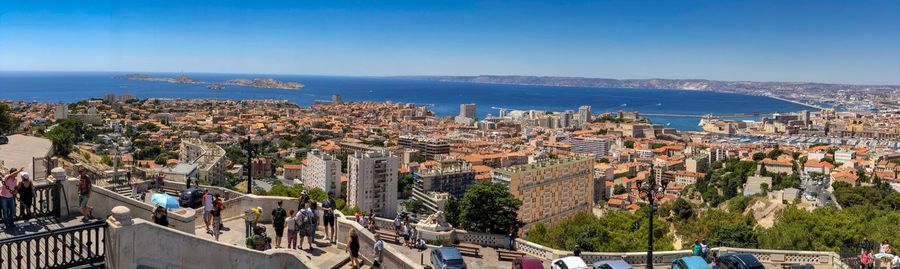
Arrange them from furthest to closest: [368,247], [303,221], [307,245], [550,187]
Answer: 1. [550,187]
2. [307,245]
3. [303,221]
4. [368,247]

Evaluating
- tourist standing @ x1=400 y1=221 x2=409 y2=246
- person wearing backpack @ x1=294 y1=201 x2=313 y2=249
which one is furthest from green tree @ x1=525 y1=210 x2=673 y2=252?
person wearing backpack @ x1=294 y1=201 x2=313 y2=249

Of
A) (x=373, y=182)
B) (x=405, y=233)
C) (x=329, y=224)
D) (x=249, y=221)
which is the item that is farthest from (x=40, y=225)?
(x=373, y=182)

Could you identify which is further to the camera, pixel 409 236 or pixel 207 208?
pixel 409 236

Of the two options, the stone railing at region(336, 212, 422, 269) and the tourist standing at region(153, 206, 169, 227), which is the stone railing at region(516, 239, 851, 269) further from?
the tourist standing at region(153, 206, 169, 227)

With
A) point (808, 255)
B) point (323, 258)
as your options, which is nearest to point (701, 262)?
point (808, 255)

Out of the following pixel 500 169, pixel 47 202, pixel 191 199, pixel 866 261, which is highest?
pixel 47 202

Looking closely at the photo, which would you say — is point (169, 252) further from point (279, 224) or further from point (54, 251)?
point (279, 224)

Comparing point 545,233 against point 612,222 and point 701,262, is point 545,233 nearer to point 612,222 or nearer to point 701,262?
point 612,222

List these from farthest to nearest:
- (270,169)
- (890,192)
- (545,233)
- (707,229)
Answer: (270,169), (890,192), (707,229), (545,233)

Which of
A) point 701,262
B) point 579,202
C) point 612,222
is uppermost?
point 701,262
